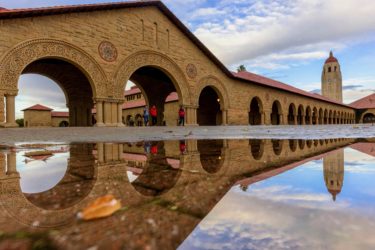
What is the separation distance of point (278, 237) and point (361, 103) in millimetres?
69108

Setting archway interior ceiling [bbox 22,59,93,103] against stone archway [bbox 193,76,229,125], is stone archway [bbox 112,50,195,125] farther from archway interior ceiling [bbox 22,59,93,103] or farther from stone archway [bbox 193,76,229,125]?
archway interior ceiling [bbox 22,59,93,103]

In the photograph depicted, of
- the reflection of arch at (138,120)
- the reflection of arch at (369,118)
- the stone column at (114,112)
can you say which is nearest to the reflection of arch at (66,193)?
the stone column at (114,112)

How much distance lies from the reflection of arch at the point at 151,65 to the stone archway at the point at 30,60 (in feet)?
3.83

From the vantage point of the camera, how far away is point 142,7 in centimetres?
1370

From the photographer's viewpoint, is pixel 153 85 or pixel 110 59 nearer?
pixel 110 59

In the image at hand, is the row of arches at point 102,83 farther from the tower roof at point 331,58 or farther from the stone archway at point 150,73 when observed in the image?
the tower roof at point 331,58

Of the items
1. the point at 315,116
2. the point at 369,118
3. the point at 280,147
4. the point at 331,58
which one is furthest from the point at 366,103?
the point at 280,147

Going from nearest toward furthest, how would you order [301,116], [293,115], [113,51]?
[113,51] < [293,115] < [301,116]

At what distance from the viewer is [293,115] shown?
103ft

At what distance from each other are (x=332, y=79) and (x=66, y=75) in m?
74.4

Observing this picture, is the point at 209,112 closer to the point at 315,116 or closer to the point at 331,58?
the point at 315,116

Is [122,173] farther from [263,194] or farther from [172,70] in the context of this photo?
[172,70]

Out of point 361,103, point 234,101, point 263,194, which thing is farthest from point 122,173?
point 361,103

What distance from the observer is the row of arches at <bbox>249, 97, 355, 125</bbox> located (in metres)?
24.5
